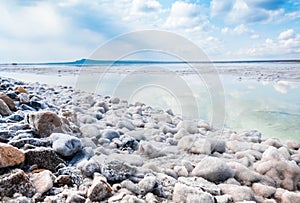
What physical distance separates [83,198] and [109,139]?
942 mm

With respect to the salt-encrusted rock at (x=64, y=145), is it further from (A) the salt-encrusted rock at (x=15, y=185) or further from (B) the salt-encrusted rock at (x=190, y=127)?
(B) the salt-encrusted rock at (x=190, y=127)

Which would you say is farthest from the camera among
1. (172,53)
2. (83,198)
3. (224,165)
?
(172,53)

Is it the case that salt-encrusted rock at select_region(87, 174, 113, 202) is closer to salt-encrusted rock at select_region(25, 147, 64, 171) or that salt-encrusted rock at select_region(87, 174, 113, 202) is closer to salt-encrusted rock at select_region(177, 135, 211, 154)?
salt-encrusted rock at select_region(25, 147, 64, 171)

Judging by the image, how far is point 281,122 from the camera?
3164mm

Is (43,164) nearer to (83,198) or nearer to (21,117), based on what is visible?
(83,198)

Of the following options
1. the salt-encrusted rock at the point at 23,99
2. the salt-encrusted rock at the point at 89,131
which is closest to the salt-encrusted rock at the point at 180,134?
the salt-encrusted rock at the point at 89,131

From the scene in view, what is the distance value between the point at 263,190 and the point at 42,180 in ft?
3.40

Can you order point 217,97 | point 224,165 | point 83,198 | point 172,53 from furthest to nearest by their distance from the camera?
point 217,97, point 172,53, point 224,165, point 83,198

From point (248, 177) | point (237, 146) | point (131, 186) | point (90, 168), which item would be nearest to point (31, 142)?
point (90, 168)

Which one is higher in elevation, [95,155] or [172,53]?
[172,53]

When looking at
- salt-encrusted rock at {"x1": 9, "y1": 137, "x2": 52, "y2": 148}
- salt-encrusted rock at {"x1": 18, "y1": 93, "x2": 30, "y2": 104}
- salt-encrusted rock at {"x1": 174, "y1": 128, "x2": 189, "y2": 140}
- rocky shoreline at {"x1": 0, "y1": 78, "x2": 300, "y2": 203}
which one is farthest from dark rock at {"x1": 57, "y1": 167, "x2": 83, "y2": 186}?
salt-encrusted rock at {"x1": 18, "y1": 93, "x2": 30, "y2": 104}

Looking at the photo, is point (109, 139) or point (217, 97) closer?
point (109, 139)

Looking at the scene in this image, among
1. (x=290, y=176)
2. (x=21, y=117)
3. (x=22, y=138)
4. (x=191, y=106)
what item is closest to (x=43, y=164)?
(x=22, y=138)

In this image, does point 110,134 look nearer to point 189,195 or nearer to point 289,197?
point 189,195
